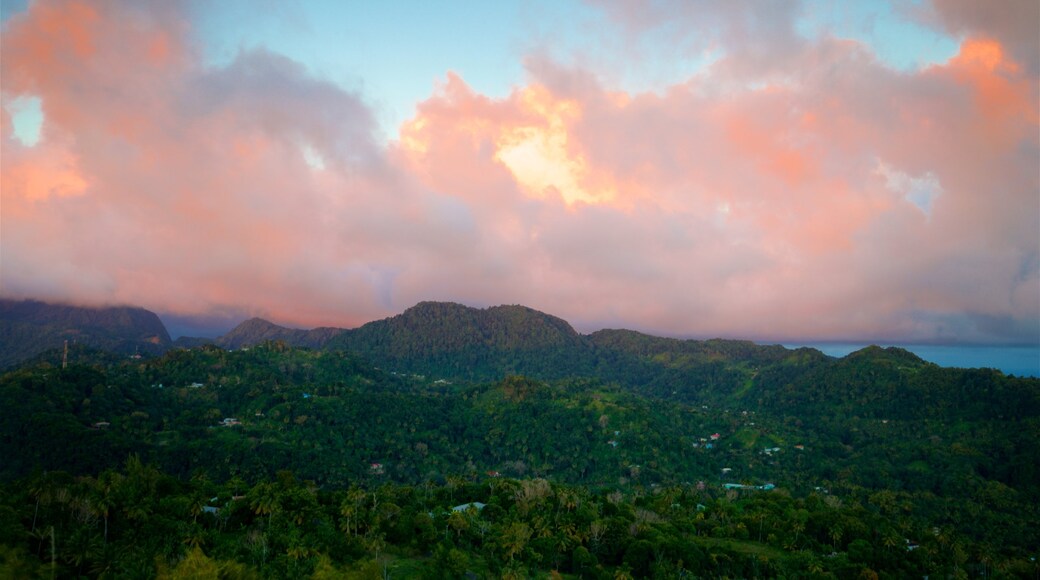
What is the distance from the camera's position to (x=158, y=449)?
432 feet

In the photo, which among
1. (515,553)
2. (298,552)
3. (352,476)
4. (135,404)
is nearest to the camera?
(298,552)

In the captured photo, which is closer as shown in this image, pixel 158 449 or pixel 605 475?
pixel 158 449

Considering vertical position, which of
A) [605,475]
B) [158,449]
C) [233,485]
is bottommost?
[605,475]

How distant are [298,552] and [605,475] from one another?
466ft

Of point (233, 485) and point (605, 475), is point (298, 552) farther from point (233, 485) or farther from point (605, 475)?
point (605, 475)

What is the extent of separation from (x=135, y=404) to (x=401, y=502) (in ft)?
422

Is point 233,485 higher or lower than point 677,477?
higher

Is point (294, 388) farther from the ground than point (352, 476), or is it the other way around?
point (294, 388)

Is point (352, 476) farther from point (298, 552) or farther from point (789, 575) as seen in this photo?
point (789, 575)

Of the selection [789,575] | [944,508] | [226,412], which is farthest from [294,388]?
[944,508]

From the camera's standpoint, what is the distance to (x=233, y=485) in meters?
79.9

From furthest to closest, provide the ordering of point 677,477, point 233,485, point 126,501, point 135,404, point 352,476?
1. point 677,477
2. point 135,404
3. point 352,476
4. point 233,485
5. point 126,501

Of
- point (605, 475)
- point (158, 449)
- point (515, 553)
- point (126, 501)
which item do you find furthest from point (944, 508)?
point (158, 449)

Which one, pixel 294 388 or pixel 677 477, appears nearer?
pixel 677 477
